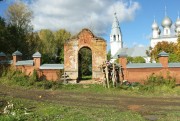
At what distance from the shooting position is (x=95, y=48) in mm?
24547

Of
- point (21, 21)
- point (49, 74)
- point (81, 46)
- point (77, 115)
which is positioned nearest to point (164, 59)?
point (81, 46)

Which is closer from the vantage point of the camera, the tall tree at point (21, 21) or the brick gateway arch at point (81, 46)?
the brick gateway arch at point (81, 46)

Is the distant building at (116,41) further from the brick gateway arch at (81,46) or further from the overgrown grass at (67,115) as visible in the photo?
the overgrown grass at (67,115)

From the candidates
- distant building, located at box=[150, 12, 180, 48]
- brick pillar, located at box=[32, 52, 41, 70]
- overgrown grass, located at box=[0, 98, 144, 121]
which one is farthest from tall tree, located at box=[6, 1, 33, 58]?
distant building, located at box=[150, 12, 180, 48]

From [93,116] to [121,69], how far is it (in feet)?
40.6

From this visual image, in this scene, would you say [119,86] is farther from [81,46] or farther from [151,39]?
[151,39]

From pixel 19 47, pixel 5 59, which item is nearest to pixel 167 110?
pixel 5 59

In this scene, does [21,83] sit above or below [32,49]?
below

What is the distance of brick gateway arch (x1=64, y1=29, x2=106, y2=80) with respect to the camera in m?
24.3

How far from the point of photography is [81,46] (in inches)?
969

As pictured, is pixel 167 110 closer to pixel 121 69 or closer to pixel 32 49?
pixel 121 69

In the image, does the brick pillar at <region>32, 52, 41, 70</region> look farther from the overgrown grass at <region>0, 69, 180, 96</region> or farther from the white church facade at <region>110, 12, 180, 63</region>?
the white church facade at <region>110, 12, 180, 63</region>

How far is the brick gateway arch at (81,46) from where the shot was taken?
24328 mm

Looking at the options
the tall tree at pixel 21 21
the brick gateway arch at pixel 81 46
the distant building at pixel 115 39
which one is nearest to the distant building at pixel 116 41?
the distant building at pixel 115 39
